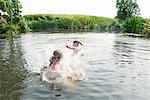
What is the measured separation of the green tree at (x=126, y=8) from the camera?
93500 millimetres

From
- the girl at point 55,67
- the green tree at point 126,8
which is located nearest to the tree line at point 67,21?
the green tree at point 126,8

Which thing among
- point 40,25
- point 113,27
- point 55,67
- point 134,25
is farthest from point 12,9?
point 55,67

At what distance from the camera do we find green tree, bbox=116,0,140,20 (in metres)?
93.5

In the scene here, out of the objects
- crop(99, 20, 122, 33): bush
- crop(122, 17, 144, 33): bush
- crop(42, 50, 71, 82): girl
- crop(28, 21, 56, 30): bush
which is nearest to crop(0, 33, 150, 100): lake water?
crop(42, 50, 71, 82): girl

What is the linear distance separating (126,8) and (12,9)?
1772 inches

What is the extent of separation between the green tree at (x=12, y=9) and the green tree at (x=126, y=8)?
137 ft

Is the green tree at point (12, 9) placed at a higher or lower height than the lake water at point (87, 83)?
higher

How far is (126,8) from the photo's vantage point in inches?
3691

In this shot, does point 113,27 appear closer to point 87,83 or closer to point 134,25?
point 134,25

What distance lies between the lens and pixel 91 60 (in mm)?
21656

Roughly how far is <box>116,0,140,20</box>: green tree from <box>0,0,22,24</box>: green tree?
41.6 m

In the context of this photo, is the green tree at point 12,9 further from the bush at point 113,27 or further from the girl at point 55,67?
the girl at point 55,67

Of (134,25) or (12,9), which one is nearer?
(12,9)

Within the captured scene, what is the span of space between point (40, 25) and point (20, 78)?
3078 inches
